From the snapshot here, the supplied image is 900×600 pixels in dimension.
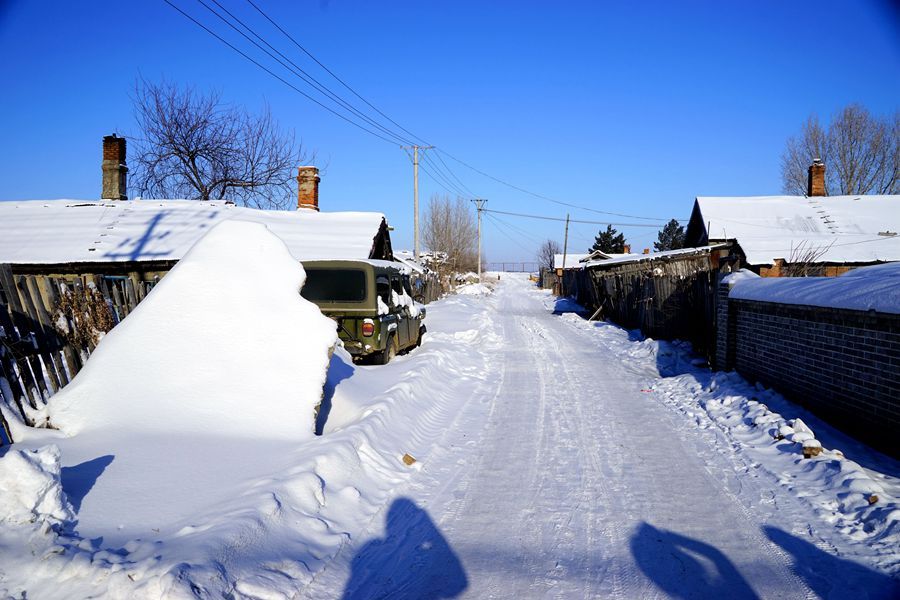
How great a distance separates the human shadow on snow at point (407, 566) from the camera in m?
3.43

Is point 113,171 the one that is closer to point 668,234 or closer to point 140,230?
point 140,230

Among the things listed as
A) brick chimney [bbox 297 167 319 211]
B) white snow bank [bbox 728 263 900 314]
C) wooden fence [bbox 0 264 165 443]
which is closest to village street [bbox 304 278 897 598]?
white snow bank [bbox 728 263 900 314]

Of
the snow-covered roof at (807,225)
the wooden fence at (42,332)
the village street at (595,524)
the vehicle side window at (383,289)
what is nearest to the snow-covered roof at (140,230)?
the vehicle side window at (383,289)

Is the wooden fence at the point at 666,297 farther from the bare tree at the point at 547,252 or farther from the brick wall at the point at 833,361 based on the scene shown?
the bare tree at the point at 547,252

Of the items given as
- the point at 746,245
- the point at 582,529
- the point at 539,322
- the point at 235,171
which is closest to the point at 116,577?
the point at 582,529

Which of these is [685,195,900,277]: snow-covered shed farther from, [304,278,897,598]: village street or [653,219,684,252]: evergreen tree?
[653,219,684,252]: evergreen tree

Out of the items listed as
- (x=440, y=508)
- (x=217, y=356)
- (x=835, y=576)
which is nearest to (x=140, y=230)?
(x=217, y=356)

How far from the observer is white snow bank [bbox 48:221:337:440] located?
490 centimetres

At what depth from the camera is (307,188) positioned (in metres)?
20.0

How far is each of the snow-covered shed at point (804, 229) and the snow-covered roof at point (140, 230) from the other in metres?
14.5

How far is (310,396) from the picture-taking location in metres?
5.61

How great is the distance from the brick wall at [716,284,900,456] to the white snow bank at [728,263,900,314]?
102 mm

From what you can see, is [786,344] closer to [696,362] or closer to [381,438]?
[696,362]

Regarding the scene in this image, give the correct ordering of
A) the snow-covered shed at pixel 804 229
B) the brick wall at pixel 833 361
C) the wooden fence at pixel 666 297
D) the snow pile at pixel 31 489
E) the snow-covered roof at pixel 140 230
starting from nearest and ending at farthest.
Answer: the snow pile at pixel 31 489 → the brick wall at pixel 833 361 → the wooden fence at pixel 666 297 → the snow-covered roof at pixel 140 230 → the snow-covered shed at pixel 804 229
